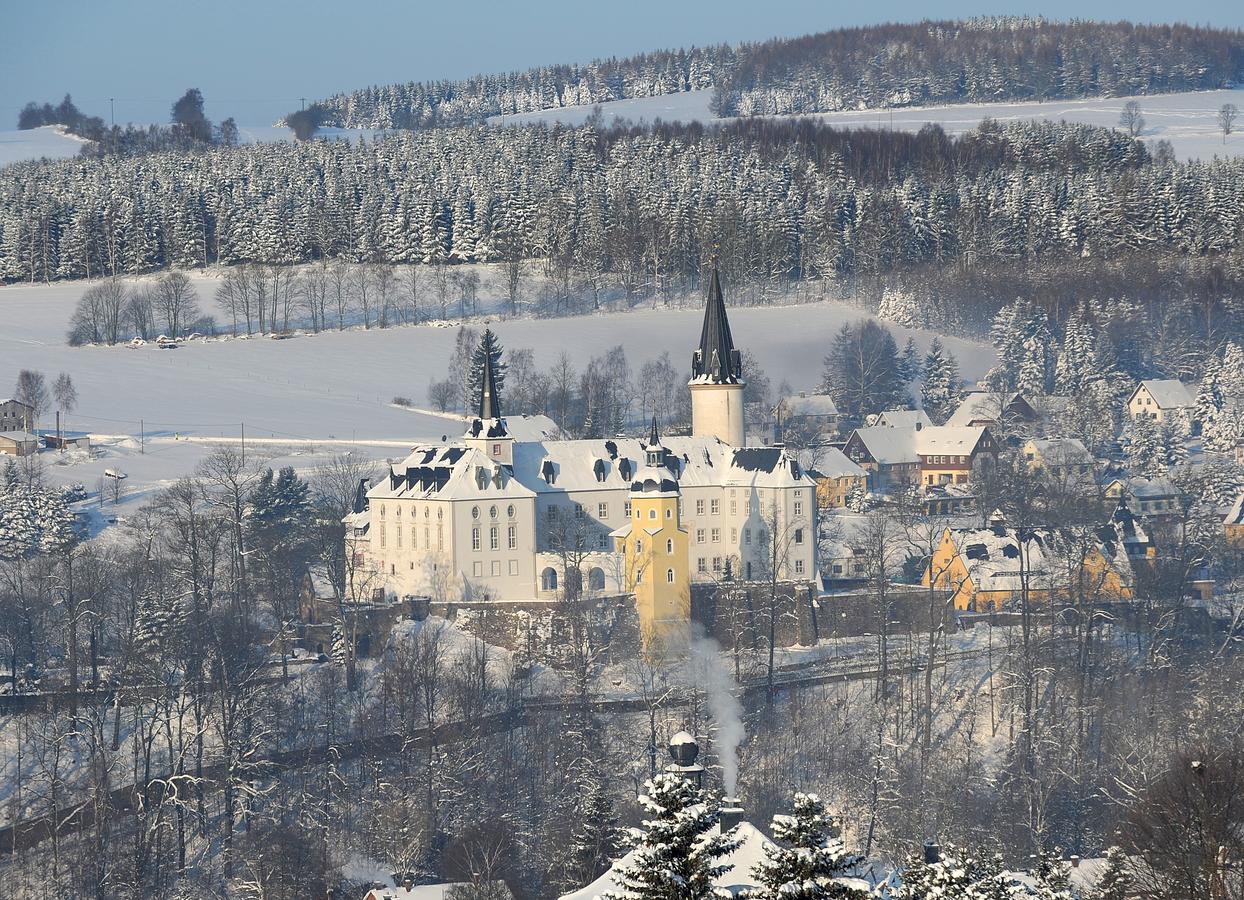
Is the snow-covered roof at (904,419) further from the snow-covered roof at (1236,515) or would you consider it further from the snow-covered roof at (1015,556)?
the snow-covered roof at (1015,556)

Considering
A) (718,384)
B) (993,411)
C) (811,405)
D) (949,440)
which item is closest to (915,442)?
(949,440)

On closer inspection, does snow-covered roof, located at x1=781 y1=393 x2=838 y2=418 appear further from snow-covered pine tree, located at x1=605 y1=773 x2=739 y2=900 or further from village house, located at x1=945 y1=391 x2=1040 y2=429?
snow-covered pine tree, located at x1=605 y1=773 x2=739 y2=900

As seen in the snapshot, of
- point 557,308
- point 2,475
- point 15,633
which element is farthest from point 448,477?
point 557,308

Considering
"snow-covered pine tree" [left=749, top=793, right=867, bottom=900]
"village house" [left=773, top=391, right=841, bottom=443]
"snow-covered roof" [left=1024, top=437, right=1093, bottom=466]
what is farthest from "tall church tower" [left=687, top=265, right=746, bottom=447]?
"snow-covered pine tree" [left=749, top=793, right=867, bottom=900]

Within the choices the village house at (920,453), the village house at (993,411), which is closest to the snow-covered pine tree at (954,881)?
the village house at (920,453)

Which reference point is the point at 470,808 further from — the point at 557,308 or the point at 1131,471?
the point at 557,308

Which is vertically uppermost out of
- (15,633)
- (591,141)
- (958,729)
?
(591,141)
